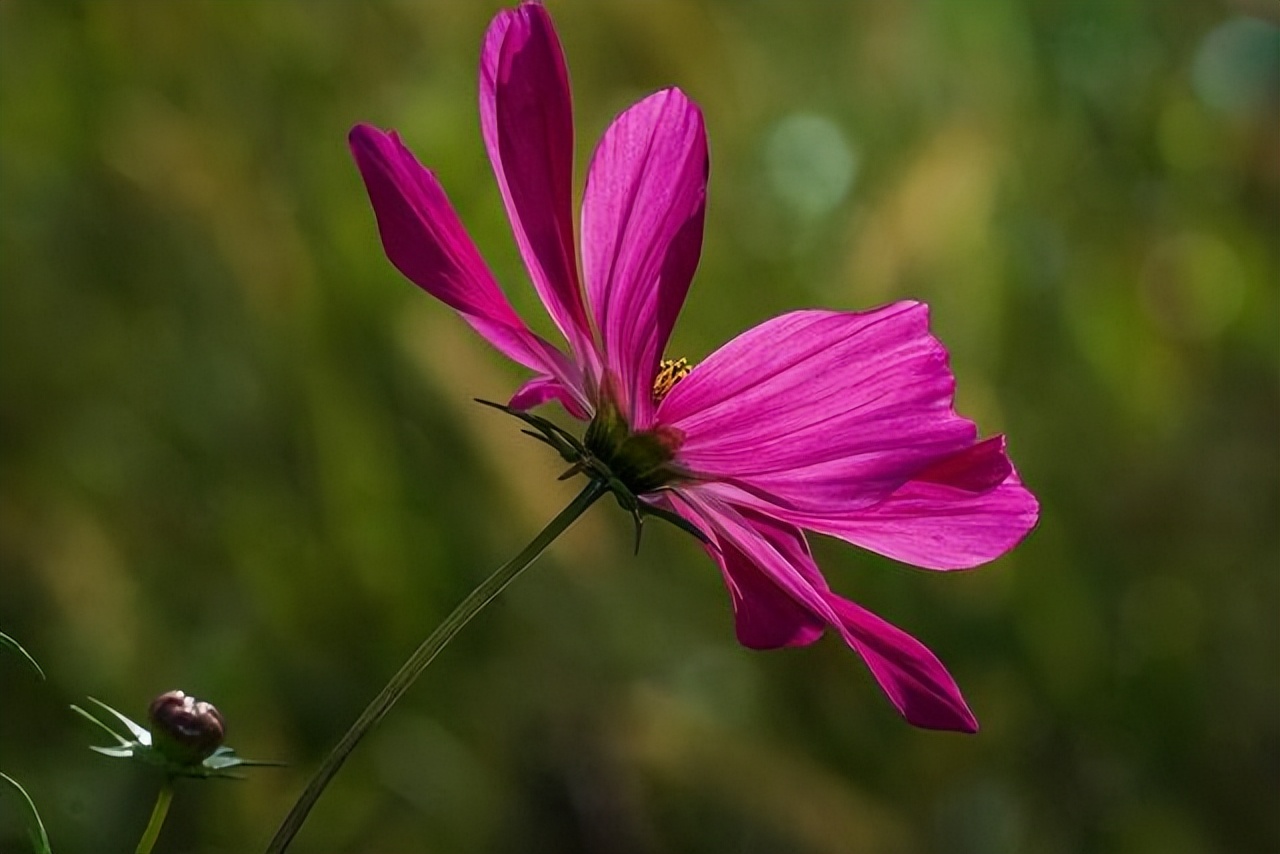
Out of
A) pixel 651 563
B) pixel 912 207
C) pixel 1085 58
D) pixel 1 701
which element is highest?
pixel 1085 58

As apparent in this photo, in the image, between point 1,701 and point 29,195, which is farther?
point 29,195

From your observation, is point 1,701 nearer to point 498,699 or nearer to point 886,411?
point 498,699

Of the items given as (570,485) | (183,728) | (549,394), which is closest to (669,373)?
(549,394)

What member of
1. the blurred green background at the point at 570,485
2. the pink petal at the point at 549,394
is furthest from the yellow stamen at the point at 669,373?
the blurred green background at the point at 570,485

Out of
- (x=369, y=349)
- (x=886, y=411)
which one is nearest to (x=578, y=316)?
(x=886, y=411)

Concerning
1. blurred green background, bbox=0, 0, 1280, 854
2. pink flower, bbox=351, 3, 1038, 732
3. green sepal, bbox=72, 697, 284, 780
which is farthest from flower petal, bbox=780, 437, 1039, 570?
blurred green background, bbox=0, 0, 1280, 854

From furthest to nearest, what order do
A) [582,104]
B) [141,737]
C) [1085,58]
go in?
1. [1085,58]
2. [582,104]
3. [141,737]

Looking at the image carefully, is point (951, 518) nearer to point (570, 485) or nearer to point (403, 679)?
point (403, 679)
